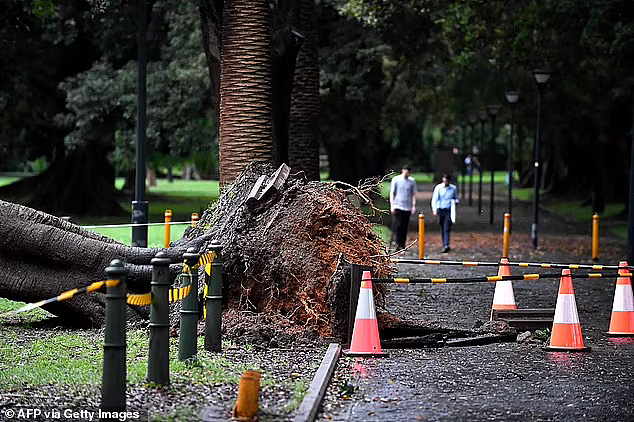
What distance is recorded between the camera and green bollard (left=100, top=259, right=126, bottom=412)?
8.02 m

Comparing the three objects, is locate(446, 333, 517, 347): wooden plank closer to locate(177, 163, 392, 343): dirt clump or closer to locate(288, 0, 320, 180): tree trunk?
locate(177, 163, 392, 343): dirt clump

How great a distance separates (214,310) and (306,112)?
1223 cm

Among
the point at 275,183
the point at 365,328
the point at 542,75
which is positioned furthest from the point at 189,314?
the point at 542,75

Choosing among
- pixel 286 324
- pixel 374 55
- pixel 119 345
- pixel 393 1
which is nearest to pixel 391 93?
pixel 374 55

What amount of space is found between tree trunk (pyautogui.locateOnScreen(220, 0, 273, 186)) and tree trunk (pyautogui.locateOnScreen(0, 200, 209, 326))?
3571 millimetres

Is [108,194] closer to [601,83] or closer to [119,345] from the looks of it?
[601,83]

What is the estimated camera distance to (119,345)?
812 centimetres

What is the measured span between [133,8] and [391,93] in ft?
39.7

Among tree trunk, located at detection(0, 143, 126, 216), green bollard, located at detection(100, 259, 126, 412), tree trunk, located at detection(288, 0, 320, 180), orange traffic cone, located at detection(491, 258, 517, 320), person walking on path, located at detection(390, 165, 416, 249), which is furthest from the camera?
tree trunk, located at detection(0, 143, 126, 216)

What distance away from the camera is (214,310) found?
1149cm

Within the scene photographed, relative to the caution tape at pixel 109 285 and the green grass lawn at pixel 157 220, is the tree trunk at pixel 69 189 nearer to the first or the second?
the green grass lawn at pixel 157 220

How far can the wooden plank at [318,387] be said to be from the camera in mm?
8555

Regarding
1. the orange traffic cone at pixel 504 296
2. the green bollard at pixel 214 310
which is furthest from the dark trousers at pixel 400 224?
the green bollard at pixel 214 310

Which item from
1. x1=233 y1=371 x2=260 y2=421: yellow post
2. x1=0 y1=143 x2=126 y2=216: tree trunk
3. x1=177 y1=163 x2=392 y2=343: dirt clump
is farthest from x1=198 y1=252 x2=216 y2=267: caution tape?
x1=0 y1=143 x2=126 y2=216: tree trunk
